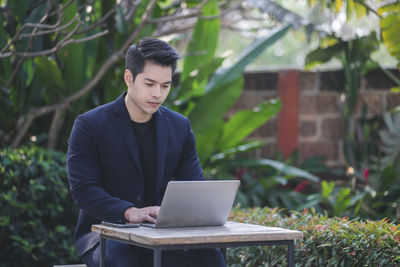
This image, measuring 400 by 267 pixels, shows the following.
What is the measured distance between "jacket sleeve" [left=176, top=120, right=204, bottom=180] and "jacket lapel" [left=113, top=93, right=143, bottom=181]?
0.28m

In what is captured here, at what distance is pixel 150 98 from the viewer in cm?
334

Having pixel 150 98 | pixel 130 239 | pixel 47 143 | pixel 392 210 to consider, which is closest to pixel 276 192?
pixel 392 210

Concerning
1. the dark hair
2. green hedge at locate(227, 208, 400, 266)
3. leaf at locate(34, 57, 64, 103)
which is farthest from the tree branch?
the dark hair

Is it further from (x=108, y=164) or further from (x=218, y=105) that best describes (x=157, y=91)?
(x=218, y=105)

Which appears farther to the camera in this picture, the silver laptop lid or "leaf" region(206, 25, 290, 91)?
"leaf" region(206, 25, 290, 91)

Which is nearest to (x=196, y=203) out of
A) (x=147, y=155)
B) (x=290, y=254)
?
(x=290, y=254)

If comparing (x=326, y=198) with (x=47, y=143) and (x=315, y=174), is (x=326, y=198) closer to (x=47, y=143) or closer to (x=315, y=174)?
(x=315, y=174)

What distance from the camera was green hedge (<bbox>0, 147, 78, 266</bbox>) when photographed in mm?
5402

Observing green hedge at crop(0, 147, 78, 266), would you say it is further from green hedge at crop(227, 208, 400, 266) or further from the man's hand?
the man's hand

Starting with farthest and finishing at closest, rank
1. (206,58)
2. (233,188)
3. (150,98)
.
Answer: (206,58), (150,98), (233,188)

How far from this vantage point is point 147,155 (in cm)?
357

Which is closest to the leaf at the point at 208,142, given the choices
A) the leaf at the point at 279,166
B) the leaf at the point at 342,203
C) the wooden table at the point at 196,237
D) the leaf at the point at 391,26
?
the leaf at the point at 279,166

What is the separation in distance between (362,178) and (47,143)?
327 centimetres

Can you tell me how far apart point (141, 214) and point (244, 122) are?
4.11 m
